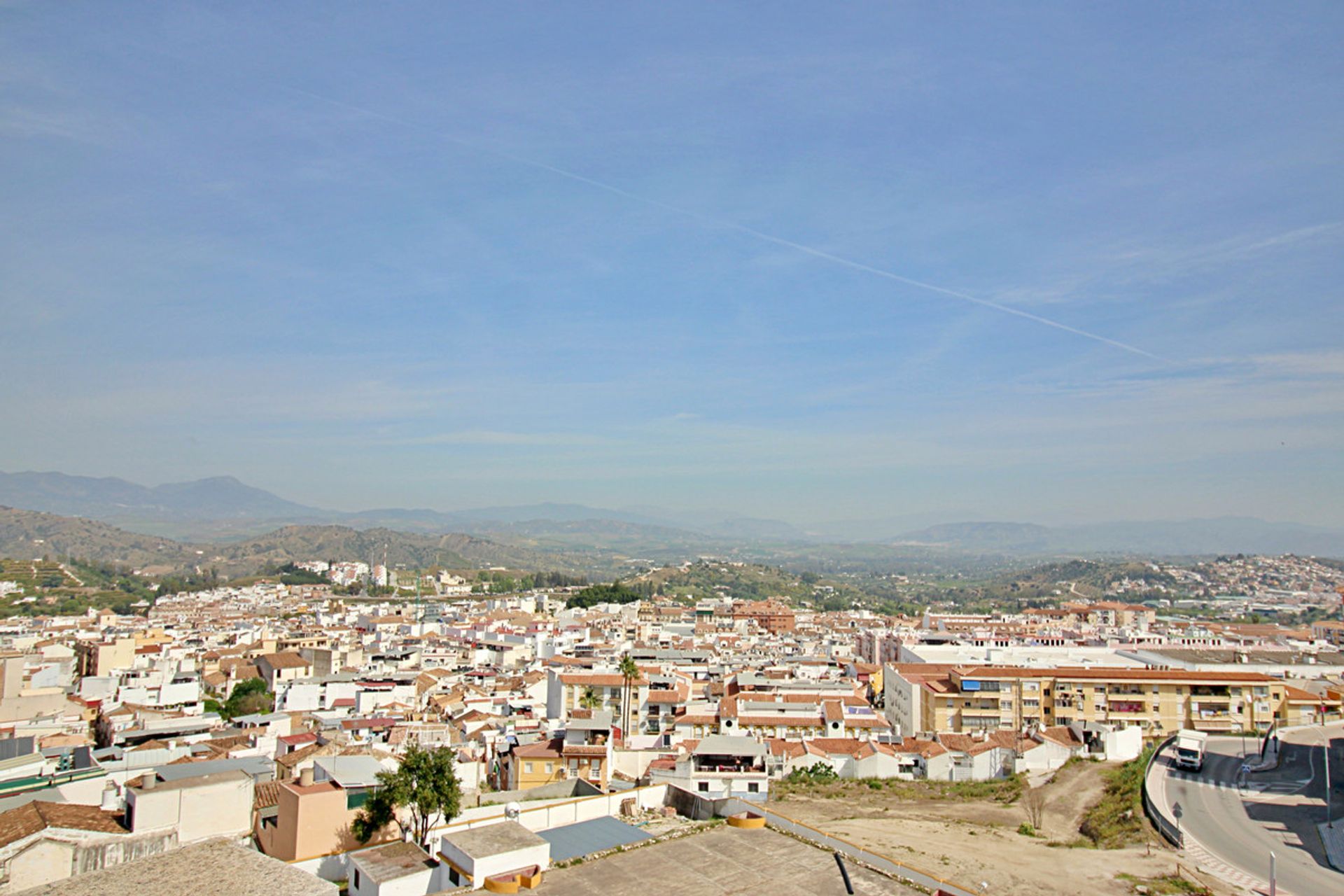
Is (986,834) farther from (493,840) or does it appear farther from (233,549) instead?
(233,549)

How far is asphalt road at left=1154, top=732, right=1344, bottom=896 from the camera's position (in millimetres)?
13289

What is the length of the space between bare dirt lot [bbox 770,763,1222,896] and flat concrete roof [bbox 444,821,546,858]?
5.79 metres

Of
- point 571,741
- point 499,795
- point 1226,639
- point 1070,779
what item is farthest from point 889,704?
point 1226,639

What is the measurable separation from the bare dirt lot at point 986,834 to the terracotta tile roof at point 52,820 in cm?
1119

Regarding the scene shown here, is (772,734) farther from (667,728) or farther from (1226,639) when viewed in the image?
(1226,639)

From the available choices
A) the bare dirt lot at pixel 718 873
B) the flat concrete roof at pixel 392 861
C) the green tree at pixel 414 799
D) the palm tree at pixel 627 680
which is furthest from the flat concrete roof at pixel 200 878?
the palm tree at pixel 627 680

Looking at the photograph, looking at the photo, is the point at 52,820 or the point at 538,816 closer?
the point at 52,820

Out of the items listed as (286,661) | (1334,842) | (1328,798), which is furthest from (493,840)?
(286,661)

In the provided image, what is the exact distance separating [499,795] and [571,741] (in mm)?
3312

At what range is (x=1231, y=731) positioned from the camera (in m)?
27.4

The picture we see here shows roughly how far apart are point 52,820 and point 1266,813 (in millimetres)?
19541

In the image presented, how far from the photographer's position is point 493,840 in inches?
462

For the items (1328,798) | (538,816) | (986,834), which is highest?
(538,816)

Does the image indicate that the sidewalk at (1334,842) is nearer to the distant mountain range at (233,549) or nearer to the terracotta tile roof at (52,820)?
the terracotta tile roof at (52,820)
